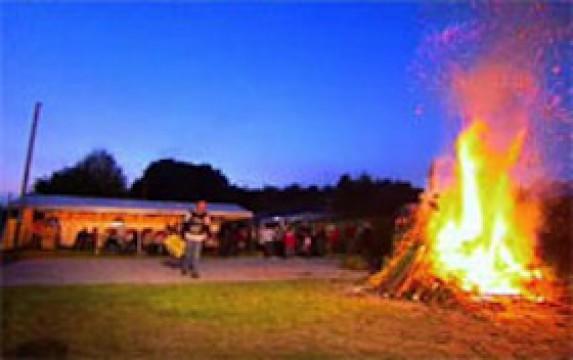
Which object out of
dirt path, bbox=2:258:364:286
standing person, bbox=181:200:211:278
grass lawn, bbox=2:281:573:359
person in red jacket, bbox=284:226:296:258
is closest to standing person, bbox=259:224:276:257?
person in red jacket, bbox=284:226:296:258

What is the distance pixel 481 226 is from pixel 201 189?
4807cm

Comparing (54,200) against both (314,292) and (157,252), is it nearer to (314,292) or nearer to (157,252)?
(157,252)

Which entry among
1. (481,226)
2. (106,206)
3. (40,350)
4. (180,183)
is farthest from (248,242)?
(180,183)

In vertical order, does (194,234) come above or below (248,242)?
below

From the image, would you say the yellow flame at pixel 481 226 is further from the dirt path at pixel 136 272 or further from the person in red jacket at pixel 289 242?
the person in red jacket at pixel 289 242

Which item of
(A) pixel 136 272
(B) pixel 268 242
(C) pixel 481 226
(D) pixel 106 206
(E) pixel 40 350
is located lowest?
(E) pixel 40 350

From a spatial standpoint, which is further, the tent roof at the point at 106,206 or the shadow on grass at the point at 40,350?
the tent roof at the point at 106,206

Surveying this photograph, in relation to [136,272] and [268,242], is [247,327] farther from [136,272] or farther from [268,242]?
[268,242]

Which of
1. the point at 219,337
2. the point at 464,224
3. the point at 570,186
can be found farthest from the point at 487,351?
the point at 570,186

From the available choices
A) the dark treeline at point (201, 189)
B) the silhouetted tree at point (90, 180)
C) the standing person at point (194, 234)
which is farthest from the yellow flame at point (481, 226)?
the silhouetted tree at point (90, 180)

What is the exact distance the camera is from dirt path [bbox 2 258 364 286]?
15.3 metres

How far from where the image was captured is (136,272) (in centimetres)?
1770

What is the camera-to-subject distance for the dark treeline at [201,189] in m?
52.8

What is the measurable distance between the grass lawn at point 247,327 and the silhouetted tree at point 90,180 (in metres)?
41.3
